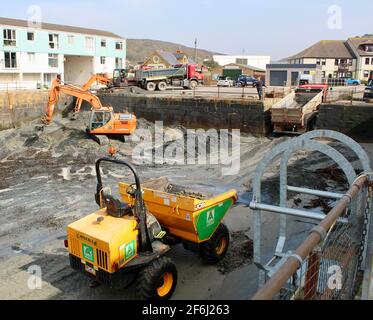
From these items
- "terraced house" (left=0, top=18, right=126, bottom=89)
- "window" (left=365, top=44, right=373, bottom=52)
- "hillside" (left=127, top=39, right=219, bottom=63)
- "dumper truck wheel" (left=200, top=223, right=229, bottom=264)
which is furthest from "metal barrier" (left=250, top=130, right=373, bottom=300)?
"hillside" (left=127, top=39, right=219, bottom=63)

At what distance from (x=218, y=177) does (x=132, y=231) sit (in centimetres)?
875

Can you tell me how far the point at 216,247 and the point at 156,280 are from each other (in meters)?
1.84

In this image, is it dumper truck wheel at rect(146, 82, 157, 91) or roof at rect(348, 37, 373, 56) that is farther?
roof at rect(348, 37, 373, 56)

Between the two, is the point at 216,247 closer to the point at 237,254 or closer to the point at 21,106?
the point at 237,254

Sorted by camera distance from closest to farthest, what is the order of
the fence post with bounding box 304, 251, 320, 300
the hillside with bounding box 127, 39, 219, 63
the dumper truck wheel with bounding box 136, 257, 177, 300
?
the fence post with bounding box 304, 251, 320, 300, the dumper truck wheel with bounding box 136, 257, 177, 300, the hillside with bounding box 127, 39, 219, 63

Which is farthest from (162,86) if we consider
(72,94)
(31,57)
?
(31,57)

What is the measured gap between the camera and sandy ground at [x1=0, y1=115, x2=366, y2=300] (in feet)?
23.5

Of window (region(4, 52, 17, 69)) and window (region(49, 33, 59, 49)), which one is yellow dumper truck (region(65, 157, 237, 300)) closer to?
window (region(4, 52, 17, 69))

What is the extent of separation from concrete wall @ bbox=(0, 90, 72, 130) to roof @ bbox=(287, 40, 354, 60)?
45.2 metres

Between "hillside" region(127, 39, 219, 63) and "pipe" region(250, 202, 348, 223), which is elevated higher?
"hillside" region(127, 39, 219, 63)

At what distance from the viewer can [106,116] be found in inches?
741

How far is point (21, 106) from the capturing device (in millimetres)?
26219

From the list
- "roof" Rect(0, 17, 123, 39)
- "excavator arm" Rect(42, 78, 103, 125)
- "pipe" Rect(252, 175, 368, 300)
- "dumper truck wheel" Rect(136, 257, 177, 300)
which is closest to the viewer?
"pipe" Rect(252, 175, 368, 300)

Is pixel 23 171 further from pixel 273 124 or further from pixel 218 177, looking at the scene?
pixel 273 124
